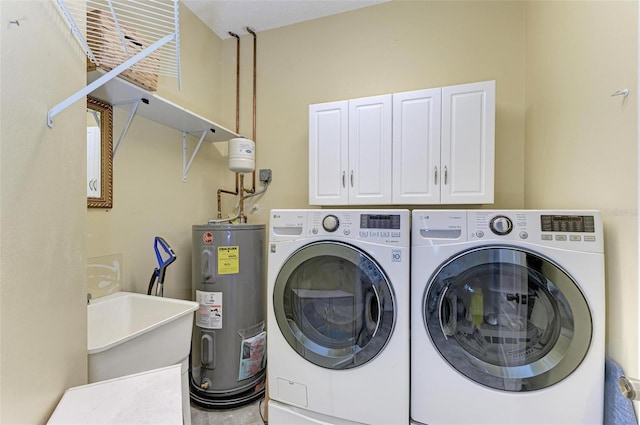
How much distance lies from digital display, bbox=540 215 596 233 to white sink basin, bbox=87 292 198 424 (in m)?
1.57

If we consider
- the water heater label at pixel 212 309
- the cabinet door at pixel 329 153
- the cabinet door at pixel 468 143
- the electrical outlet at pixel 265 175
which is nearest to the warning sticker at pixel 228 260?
the water heater label at pixel 212 309

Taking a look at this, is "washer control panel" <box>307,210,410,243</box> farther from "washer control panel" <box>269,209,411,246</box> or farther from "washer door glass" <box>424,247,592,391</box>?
"washer door glass" <box>424,247,592,391</box>

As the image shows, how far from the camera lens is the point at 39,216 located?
688 millimetres

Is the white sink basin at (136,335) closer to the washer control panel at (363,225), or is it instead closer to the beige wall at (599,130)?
the washer control panel at (363,225)

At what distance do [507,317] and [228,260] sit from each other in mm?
1492

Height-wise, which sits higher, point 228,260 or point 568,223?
point 568,223

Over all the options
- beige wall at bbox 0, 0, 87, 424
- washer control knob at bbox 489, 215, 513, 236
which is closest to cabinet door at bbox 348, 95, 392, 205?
washer control knob at bbox 489, 215, 513, 236

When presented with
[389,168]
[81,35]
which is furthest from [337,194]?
[81,35]

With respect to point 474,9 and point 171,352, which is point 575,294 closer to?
point 171,352

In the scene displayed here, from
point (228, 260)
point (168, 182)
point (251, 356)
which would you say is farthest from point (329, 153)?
point (251, 356)

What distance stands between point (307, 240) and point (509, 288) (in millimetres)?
920

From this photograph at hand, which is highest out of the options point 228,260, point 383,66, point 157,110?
point 383,66

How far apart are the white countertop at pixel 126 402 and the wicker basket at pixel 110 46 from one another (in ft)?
3.54

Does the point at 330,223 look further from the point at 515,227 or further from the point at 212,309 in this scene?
the point at 212,309
